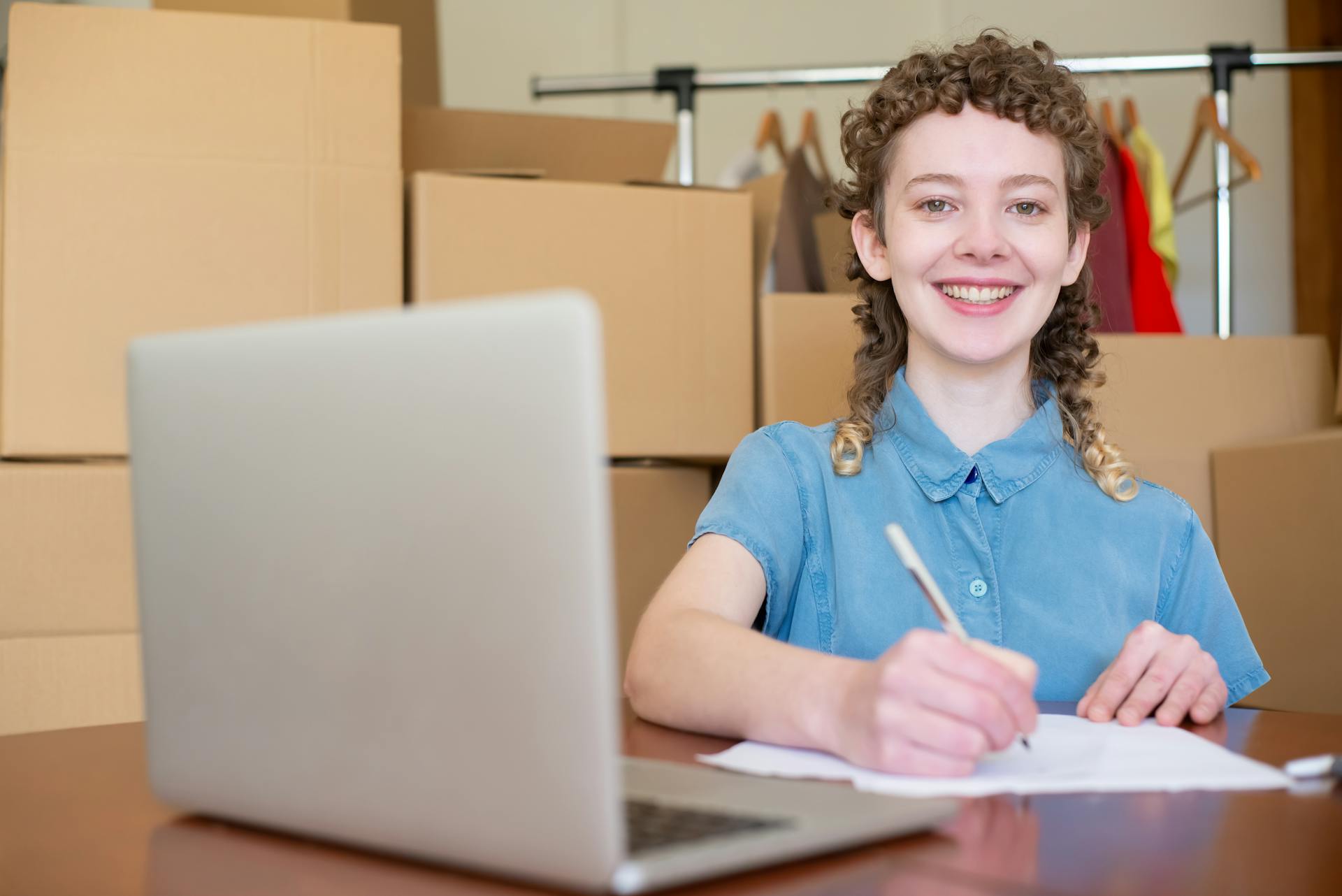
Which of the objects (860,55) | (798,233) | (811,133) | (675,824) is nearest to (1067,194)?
(798,233)

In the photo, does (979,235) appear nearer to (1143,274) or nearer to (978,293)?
(978,293)

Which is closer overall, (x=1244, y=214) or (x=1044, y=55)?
(x=1044, y=55)

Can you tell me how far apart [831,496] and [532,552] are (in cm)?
71

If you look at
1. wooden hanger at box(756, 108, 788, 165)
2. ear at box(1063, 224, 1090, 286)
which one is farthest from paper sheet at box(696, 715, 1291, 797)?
wooden hanger at box(756, 108, 788, 165)

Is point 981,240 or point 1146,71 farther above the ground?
point 1146,71

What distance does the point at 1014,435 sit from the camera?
1.09 metres

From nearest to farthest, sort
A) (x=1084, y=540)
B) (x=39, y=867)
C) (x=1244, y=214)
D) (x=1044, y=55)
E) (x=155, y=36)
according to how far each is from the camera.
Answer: (x=39, y=867)
(x=1084, y=540)
(x=1044, y=55)
(x=155, y=36)
(x=1244, y=214)

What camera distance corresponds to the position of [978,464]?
1.07 m

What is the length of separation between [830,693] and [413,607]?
11.1 inches

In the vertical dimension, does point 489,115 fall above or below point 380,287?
above

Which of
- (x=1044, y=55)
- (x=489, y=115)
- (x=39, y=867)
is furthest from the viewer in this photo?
(x=489, y=115)

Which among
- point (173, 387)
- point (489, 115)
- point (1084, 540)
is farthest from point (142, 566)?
point (489, 115)

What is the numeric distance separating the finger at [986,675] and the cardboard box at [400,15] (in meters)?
1.25

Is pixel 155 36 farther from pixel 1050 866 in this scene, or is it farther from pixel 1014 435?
pixel 1050 866
